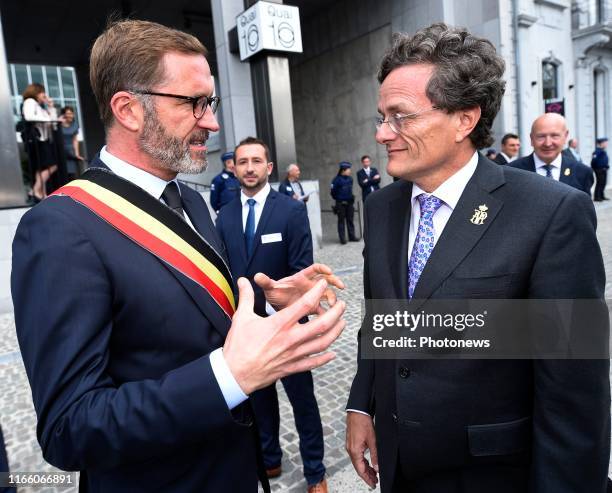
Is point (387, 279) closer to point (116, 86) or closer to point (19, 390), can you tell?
point (116, 86)

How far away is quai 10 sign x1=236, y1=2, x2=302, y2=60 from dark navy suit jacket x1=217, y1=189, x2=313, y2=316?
7715 mm

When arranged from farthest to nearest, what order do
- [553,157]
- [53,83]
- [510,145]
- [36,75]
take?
1. [53,83]
2. [36,75]
3. [510,145]
4. [553,157]

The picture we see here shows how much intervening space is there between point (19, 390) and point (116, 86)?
13.0ft

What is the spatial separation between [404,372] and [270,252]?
177 cm

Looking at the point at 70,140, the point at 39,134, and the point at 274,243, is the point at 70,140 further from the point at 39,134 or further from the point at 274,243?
the point at 274,243

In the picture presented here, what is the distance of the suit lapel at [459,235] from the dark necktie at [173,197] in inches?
34.7

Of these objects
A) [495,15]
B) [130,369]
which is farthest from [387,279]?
[495,15]

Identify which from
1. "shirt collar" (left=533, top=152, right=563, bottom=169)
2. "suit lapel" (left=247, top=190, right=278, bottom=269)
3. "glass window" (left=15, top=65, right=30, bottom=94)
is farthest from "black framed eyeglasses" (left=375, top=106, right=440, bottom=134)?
"glass window" (left=15, top=65, right=30, bottom=94)

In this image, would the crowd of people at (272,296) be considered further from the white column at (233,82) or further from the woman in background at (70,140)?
the white column at (233,82)

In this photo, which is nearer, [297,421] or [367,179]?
[297,421]

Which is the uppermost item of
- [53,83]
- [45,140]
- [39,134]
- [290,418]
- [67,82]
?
[67,82]

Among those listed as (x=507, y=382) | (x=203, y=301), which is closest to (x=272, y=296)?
(x=203, y=301)

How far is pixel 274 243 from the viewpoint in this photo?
3123 millimetres

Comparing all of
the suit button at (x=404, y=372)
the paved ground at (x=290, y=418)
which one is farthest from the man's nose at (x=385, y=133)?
the paved ground at (x=290, y=418)
